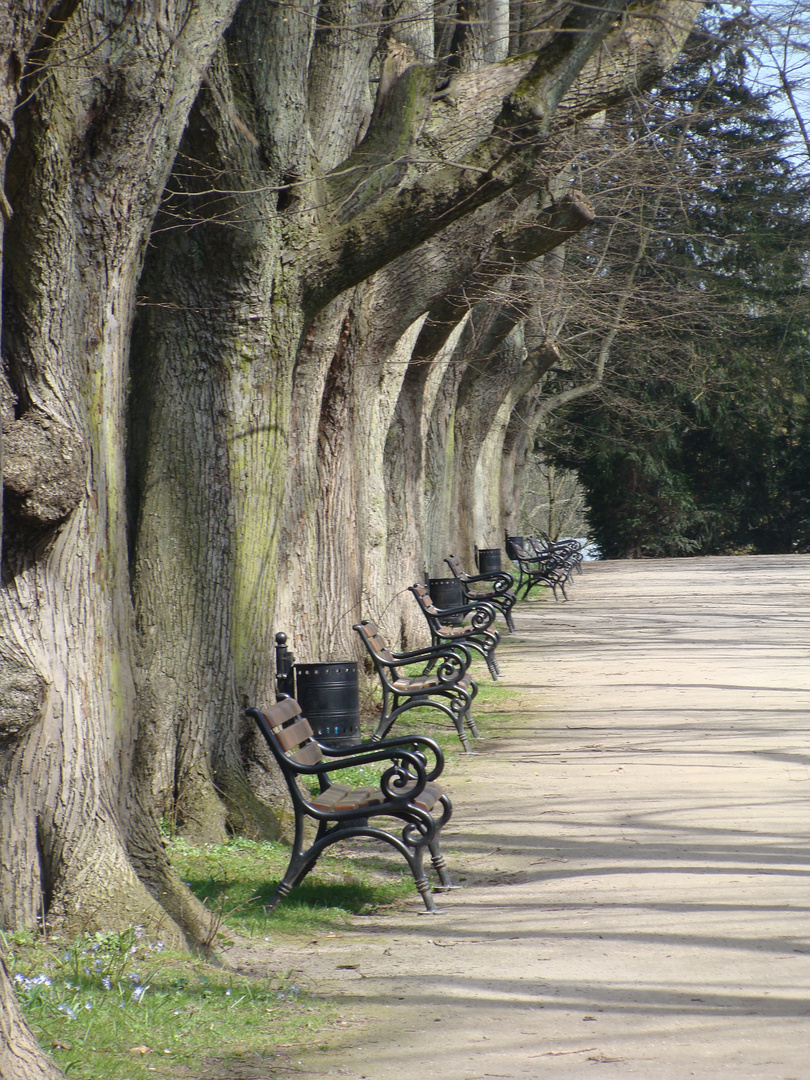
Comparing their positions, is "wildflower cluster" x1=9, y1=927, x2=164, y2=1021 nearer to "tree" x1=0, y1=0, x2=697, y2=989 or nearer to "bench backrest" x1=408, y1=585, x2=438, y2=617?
"tree" x1=0, y1=0, x2=697, y2=989

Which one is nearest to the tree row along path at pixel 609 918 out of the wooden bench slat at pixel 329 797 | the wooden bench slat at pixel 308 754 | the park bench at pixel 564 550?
the wooden bench slat at pixel 329 797

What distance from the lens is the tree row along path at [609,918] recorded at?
12.1 ft

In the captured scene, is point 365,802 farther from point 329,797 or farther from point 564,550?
point 564,550

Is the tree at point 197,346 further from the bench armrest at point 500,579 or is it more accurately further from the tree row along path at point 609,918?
the bench armrest at point 500,579

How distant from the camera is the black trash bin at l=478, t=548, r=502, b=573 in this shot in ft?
72.4

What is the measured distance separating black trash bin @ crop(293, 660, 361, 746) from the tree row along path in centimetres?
86

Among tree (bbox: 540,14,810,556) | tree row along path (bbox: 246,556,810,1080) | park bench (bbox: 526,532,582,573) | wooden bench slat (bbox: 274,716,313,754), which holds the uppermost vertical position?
tree (bbox: 540,14,810,556)

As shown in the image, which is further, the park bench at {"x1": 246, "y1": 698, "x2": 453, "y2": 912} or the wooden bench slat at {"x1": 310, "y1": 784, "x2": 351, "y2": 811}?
the wooden bench slat at {"x1": 310, "y1": 784, "x2": 351, "y2": 811}

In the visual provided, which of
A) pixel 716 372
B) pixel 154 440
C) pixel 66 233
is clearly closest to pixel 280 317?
pixel 154 440

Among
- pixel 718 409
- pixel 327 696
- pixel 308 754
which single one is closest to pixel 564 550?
pixel 718 409

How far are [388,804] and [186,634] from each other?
1.84m

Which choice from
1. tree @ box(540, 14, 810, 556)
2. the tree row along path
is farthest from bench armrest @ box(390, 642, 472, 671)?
tree @ box(540, 14, 810, 556)

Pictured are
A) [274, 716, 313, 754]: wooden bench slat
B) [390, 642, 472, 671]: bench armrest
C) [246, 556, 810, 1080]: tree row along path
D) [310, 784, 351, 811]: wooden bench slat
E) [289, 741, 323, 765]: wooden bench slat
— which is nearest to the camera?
[246, 556, 810, 1080]: tree row along path

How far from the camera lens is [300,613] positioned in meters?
8.48
